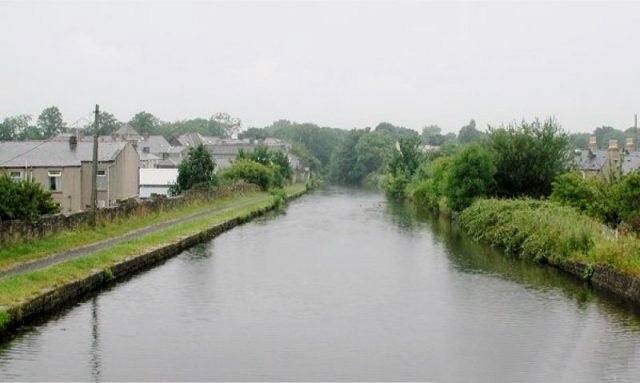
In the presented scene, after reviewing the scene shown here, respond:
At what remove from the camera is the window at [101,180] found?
162ft

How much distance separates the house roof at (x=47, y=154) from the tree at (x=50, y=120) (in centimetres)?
13031

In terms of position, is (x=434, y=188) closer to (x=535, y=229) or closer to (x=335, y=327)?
(x=535, y=229)

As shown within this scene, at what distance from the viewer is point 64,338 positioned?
17.6 meters

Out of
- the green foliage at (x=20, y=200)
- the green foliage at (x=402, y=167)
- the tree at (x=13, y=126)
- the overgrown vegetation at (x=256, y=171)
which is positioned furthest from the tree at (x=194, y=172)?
the tree at (x=13, y=126)

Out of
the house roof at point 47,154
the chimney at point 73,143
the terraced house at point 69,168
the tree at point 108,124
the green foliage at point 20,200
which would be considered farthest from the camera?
the tree at point 108,124

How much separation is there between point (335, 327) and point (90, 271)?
8882 mm

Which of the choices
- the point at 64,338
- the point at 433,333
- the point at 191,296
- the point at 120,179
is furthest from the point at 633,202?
the point at 120,179

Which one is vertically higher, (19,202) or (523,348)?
(19,202)

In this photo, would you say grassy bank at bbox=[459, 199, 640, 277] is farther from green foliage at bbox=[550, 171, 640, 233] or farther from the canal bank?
the canal bank

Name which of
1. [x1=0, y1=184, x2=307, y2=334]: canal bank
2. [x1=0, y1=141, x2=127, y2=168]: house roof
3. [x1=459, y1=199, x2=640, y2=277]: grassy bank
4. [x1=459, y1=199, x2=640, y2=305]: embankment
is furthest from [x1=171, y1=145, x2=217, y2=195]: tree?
[x1=459, y1=199, x2=640, y2=277]: grassy bank

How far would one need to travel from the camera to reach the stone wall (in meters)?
24.8

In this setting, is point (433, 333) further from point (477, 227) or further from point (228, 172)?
point (228, 172)

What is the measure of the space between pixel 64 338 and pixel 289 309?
6.55 metres

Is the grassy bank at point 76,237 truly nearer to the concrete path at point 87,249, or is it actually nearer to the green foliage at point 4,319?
the concrete path at point 87,249
